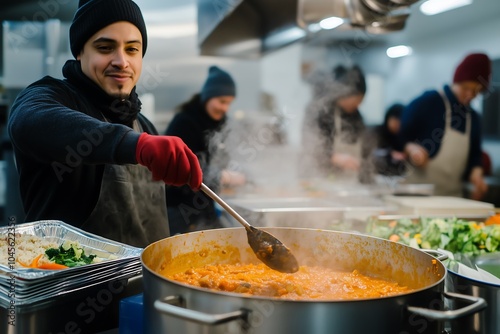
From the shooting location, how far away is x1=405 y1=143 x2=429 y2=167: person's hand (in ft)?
12.6

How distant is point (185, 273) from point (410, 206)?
1.58 meters

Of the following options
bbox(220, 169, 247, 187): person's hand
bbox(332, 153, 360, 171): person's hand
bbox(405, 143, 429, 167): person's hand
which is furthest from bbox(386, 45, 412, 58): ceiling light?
bbox(220, 169, 247, 187): person's hand

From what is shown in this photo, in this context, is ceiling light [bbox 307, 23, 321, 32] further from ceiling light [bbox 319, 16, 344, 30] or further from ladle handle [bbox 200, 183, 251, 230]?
ladle handle [bbox 200, 183, 251, 230]

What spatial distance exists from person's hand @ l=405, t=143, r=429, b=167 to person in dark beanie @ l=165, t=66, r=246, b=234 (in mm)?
1649

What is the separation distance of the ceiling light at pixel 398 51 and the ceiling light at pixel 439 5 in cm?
156

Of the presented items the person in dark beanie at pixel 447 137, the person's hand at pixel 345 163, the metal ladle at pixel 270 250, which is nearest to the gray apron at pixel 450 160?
the person in dark beanie at pixel 447 137

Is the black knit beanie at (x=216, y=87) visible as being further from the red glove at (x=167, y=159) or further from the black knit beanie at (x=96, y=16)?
the red glove at (x=167, y=159)

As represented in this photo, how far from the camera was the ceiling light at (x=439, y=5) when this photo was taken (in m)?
4.79

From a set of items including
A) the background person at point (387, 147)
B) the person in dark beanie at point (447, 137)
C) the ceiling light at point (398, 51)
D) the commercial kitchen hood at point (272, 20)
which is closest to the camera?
the commercial kitchen hood at point (272, 20)

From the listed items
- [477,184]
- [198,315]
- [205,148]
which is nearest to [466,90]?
[477,184]

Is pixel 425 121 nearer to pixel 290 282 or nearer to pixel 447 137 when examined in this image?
pixel 447 137

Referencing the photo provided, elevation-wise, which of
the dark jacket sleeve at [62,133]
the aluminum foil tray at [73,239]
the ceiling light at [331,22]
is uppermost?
the ceiling light at [331,22]

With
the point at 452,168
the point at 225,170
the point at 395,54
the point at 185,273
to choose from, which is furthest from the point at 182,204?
the point at 395,54

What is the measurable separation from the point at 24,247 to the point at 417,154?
327 cm
